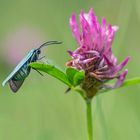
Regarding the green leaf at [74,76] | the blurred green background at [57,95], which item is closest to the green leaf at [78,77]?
the green leaf at [74,76]

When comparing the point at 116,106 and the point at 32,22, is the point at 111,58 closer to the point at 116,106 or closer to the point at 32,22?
the point at 116,106

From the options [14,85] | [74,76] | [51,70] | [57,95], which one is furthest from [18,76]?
[57,95]

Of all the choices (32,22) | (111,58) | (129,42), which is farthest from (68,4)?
(111,58)

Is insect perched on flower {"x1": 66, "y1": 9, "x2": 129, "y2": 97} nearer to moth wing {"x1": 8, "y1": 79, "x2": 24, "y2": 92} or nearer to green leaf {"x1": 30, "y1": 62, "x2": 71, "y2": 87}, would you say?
green leaf {"x1": 30, "y1": 62, "x2": 71, "y2": 87}

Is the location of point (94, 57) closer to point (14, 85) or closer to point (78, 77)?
point (78, 77)

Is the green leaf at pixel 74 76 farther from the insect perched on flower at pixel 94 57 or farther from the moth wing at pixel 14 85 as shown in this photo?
the moth wing at pixel 14 85

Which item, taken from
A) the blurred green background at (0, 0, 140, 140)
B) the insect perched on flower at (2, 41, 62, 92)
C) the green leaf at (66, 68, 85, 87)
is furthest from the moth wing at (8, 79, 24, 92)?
the blurred green background at (0, 0, 140, 140)
